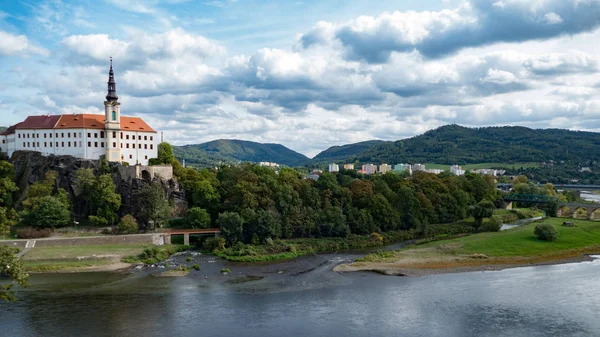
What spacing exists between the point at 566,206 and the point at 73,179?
9206 centimetres

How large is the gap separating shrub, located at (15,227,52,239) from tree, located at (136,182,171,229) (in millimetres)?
12225

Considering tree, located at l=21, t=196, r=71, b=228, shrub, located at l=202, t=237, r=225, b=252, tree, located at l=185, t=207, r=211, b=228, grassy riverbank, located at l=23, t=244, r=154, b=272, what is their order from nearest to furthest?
grassy riverbank, located at l=23, t=244, r=154, b=272 → shrub, located at l=202, t=237, r=225, b=252 → tree, located at l=21, t=196, r=71, b=228 → tree, located at l=185, t=207, r=211, b=228

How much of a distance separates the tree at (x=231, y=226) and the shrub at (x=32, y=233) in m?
23.0

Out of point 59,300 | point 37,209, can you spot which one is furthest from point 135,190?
point 59,300

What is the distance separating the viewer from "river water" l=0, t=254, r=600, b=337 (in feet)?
116

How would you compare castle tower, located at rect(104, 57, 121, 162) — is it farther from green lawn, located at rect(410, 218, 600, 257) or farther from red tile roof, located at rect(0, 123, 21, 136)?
green lawn, located at rect(410, 218, 600, 257)

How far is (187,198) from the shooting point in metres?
78.6

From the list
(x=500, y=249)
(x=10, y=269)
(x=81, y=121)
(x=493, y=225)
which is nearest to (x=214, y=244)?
(x=81, y=121)

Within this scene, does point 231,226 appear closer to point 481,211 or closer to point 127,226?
point 127,226

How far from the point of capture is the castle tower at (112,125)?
78062 millimetres

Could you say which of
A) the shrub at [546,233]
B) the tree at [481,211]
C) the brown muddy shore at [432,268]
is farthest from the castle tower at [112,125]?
the shrub at [546,233]

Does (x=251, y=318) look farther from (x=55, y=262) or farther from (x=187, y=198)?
(x=187, y=198)

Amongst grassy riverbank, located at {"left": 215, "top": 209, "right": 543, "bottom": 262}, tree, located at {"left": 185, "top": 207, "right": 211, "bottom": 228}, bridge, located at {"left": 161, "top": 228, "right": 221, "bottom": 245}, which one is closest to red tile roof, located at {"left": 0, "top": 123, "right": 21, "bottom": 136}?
bridge, located at {"left": 161, "top": 228, "right": 221, "bottom": 245}

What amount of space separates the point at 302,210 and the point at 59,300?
119ft
